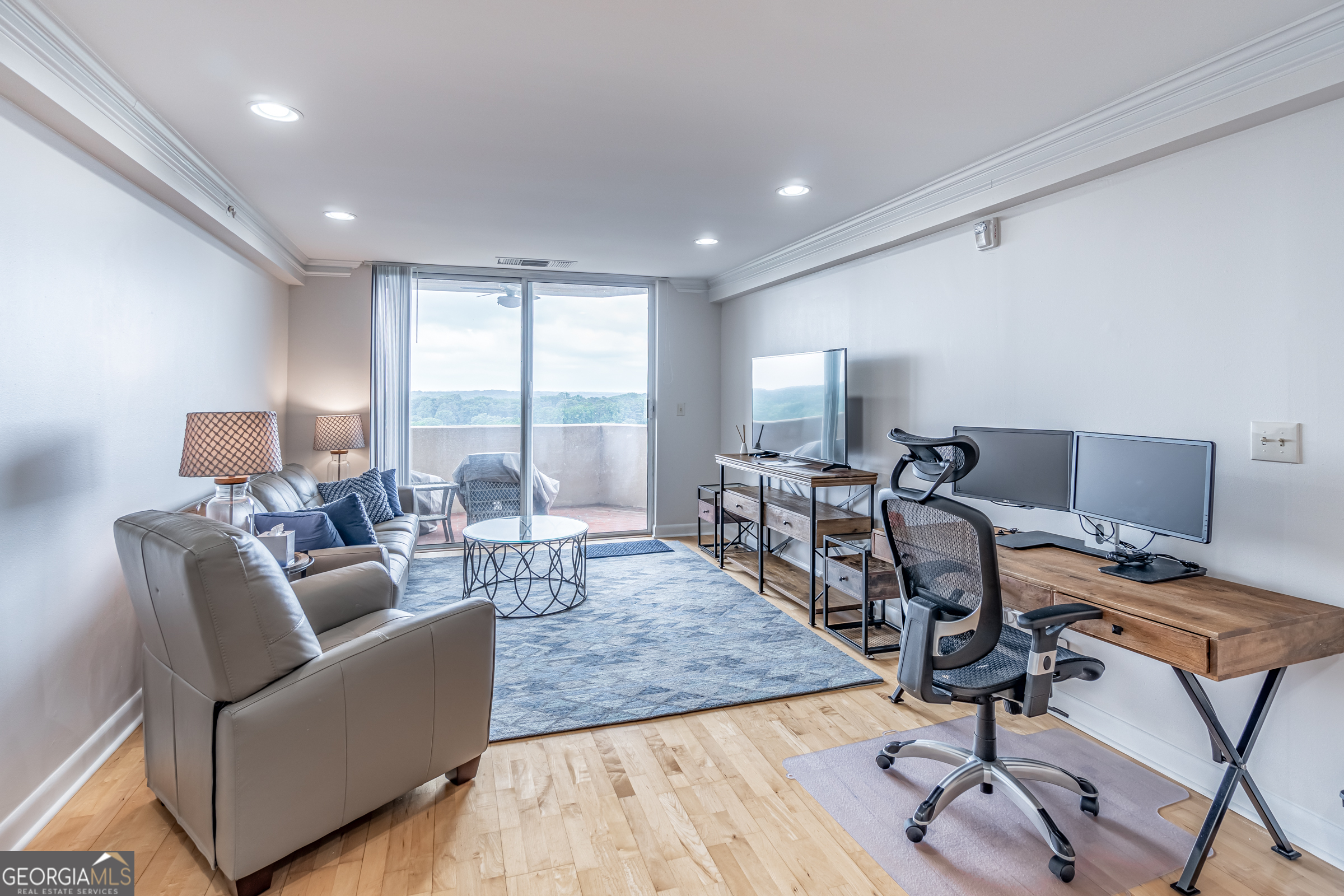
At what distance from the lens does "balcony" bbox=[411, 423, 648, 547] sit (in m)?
5.69

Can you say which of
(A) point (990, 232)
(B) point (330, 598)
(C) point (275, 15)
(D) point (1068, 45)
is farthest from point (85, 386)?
(A) point (990, 232)

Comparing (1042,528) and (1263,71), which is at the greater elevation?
(1263,71)

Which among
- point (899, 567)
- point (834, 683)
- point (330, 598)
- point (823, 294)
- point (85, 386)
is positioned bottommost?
point (834, 683)

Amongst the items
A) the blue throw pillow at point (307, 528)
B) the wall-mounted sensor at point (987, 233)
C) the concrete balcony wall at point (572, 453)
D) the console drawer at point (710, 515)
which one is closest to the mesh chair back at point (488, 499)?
the concrete balcony wall at point (572, 453)

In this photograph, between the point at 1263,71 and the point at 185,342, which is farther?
the point at 185,342

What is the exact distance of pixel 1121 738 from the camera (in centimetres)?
252

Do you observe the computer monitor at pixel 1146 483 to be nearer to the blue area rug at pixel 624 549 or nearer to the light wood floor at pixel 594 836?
the light wood floor at pixel 594 836

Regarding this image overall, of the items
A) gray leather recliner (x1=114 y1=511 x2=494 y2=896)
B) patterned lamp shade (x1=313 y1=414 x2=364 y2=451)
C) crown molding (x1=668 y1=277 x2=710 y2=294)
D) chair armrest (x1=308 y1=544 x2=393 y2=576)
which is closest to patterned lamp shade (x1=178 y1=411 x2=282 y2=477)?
chair armrest (x1=308 y1=544 x2=393 y2=576)

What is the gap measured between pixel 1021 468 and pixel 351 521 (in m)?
3.22

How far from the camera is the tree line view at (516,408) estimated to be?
18.5ft

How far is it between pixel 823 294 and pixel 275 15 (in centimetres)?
349

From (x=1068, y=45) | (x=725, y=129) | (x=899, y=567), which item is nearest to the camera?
(x=1068, y=45)

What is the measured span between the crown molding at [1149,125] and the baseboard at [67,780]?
4.13 m

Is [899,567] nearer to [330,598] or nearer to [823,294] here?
[330,598]
